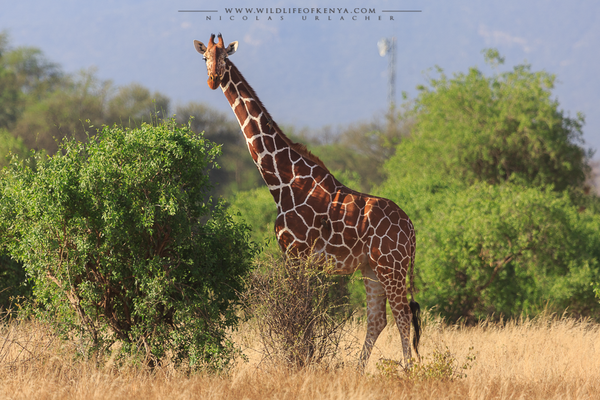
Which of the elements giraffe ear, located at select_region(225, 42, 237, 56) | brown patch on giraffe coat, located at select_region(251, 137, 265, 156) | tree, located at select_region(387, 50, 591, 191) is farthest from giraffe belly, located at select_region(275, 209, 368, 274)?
tree, located at select_region(387, 50, 591, 191)

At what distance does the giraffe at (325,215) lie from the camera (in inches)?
291

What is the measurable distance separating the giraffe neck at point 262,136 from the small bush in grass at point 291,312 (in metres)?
1.23

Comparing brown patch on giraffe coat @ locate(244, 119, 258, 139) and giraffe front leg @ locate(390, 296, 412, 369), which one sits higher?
brown patch on giraffe coat @ locate(244, 119, 258, 139)

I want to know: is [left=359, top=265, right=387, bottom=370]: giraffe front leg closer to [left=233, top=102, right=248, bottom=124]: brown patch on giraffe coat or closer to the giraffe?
the giraffe

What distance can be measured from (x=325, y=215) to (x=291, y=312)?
1.40m

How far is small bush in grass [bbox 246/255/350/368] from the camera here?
671cm

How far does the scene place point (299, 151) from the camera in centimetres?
778

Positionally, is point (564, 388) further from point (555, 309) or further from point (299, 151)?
point (555, 309)

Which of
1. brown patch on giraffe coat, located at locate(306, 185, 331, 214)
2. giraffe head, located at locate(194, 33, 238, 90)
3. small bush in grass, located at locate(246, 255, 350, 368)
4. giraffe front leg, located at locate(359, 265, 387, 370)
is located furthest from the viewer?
giraffe front leg, located at locate(359, 265, 387, 370)

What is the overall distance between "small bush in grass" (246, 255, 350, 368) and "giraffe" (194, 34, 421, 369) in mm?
513

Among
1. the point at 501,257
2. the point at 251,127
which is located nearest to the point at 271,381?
the point at 251,127

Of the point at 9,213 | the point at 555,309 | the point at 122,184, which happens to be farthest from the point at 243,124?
the point at 555,309

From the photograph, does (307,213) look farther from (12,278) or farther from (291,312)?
(12,278)

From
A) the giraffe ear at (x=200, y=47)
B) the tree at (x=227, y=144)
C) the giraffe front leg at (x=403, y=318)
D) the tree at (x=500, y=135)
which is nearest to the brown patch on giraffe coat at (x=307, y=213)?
the giraffe front leg at (x=403, y=318)
